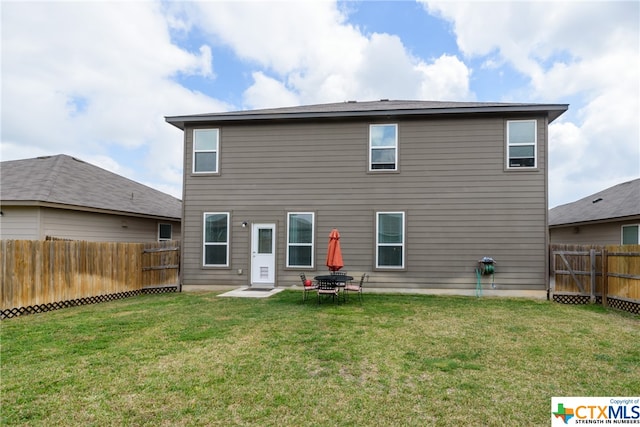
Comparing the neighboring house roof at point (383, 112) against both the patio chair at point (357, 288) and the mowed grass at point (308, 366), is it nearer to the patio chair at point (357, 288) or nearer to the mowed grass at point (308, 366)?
the patio chair at point (357, 288)

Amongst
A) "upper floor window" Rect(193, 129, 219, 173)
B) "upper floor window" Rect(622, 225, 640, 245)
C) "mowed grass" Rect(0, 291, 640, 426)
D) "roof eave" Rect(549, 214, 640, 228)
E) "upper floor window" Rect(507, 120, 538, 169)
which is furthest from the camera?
"upper floor window" Rect(622, 225, 640, 245)

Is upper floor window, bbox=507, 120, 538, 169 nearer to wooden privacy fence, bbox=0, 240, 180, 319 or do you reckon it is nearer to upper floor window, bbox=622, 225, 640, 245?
upper floor window, bbox=622, 225, 640, 245

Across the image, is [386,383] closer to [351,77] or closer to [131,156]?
[351,77]

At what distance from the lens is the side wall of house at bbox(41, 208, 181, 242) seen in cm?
962

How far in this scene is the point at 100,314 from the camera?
23.3 ft

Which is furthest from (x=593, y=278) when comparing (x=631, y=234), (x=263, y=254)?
(x=263, y=254)

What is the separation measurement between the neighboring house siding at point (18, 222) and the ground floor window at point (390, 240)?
9.20 metres

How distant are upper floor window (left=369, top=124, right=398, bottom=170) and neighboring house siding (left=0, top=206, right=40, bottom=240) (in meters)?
9.23

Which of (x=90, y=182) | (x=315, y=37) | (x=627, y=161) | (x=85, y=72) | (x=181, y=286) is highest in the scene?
(x=315, y=37)

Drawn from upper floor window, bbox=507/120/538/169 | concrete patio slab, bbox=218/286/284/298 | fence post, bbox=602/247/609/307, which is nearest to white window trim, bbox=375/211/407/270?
concrete patio slab, bbox=218/286/284/298

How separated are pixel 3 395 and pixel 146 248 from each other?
731cm

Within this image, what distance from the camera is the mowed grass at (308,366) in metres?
3.03

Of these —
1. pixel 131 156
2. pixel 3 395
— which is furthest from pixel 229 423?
pixel 131 156

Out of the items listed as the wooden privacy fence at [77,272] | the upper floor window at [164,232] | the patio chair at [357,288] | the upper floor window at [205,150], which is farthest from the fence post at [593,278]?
the upper floor window at [164,232]
